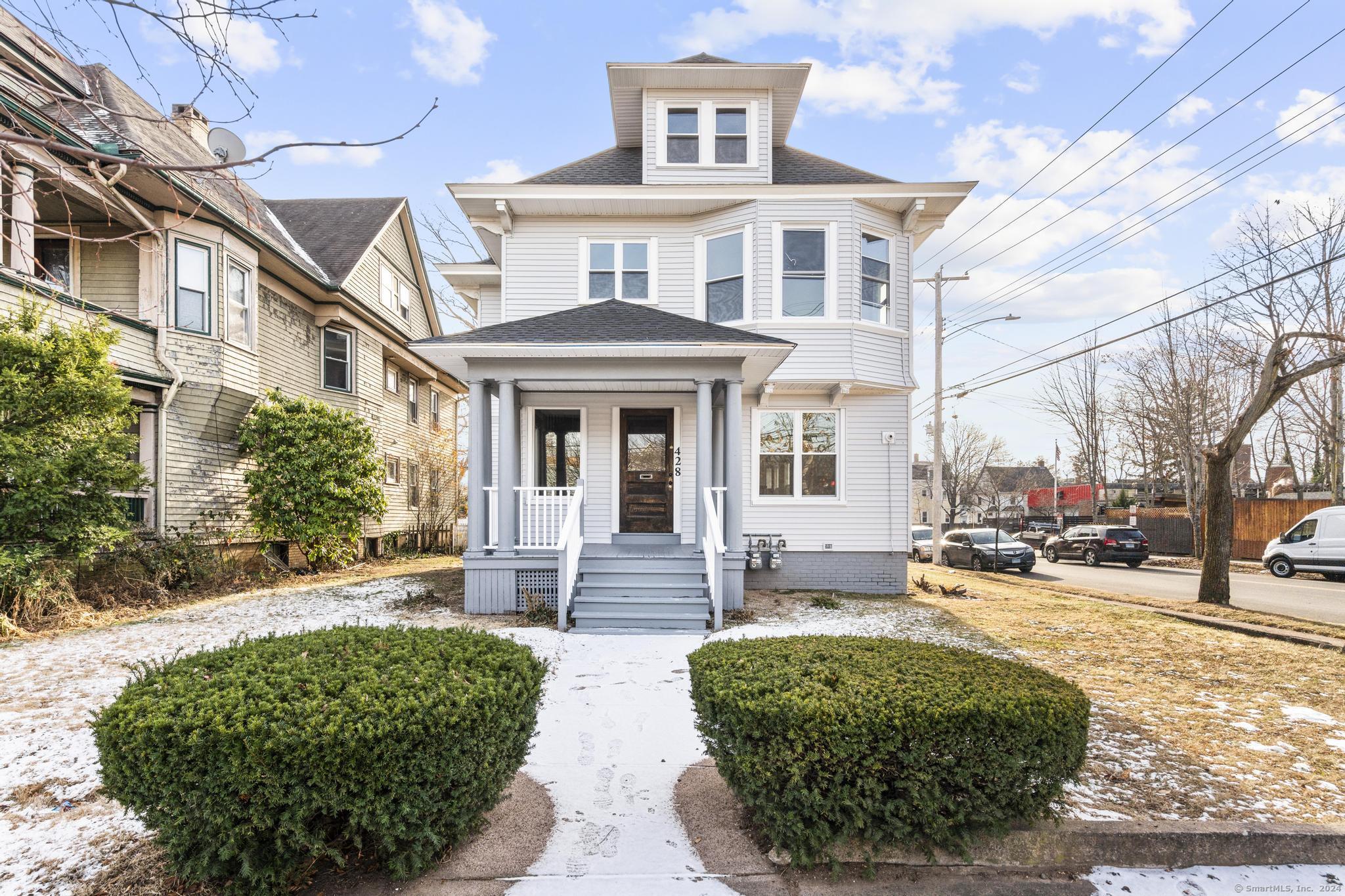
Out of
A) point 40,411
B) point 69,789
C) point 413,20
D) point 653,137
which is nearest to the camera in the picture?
point 69,789

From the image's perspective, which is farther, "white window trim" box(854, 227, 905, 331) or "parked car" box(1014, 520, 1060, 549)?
"parked car" box(1014, 520, 1060, 549)

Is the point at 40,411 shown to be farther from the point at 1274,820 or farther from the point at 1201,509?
the point at 1201,509

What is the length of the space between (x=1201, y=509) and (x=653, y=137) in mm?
22568

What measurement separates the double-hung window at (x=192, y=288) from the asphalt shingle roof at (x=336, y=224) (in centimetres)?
383

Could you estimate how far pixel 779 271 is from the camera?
11.0 metres

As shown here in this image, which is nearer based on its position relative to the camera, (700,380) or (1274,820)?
(1274,820)

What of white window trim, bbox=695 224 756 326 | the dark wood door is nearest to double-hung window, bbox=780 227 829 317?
white window trim, bbox=695 224 756 326

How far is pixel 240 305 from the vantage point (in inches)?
488

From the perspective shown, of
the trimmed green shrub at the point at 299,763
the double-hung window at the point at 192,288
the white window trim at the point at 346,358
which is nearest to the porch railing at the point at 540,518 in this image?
the trimmed green shrub at the point at 299,763

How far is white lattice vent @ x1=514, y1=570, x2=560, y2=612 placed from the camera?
28.9 ft

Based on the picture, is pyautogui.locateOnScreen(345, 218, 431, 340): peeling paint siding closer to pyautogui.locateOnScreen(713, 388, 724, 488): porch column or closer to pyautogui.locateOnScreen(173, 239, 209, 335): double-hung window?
pyautogui.locateOnScreen(173, 239, 209, 335): double-hung window

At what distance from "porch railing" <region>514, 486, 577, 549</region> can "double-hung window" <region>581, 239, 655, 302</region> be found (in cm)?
404

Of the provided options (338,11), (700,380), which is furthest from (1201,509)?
(338,11)

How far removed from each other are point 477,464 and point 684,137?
692 centimetres
